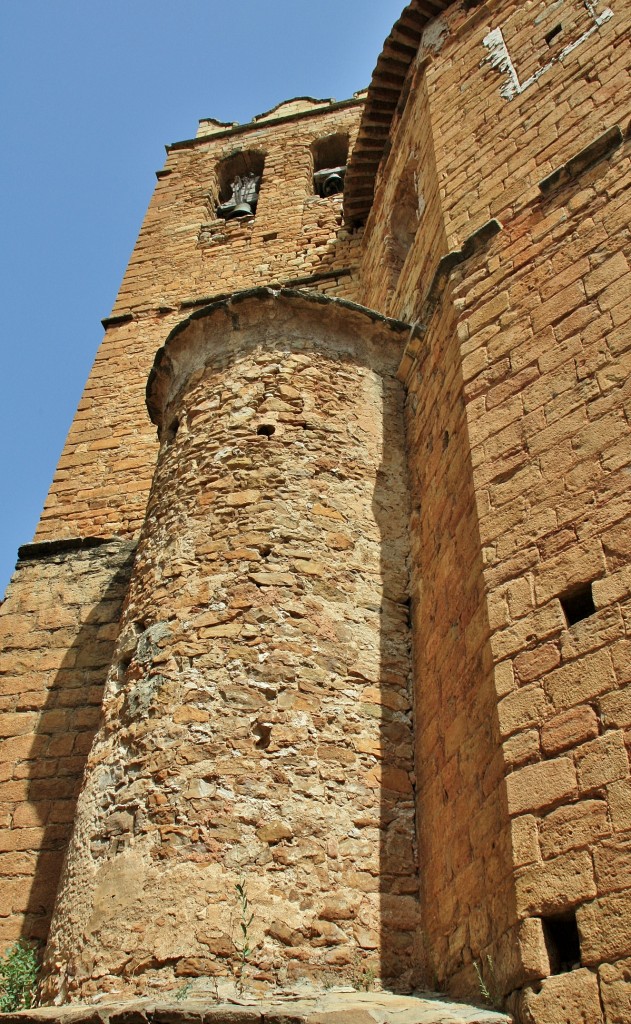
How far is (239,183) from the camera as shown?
46.1 ft

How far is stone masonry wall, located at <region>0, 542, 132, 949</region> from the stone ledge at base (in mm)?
2082

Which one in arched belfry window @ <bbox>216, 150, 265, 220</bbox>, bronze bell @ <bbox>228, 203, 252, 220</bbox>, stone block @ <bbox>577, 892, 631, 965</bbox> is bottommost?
stone block @ <bbox>577, 892, 631, 965</bbox>

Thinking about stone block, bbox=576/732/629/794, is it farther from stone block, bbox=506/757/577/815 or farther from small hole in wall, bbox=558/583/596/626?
small hole in wall, bbox=558/583/596/626

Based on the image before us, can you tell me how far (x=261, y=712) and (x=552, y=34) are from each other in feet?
15.6

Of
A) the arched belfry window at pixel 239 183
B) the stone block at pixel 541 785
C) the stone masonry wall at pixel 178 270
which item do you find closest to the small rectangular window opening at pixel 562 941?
the stone block at pixel 541 785

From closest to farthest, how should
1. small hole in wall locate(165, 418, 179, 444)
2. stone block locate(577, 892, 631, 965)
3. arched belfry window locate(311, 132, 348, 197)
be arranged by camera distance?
stone block locate(577, 892, 631, 965)
small hole in wall locate(165, 418, 179, 444)
arched belfry window locate(311, 132, 348, 197)

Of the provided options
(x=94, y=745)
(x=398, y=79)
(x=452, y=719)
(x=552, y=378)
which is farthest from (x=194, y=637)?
(x=398, y=79)

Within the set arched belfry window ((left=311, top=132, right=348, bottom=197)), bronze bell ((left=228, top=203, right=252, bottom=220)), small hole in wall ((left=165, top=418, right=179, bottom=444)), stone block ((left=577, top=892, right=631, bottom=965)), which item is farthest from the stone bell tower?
Result: arched belfry window ((left=311, top=132, right=348, bottom=197))

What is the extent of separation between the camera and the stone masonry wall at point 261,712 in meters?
4.05

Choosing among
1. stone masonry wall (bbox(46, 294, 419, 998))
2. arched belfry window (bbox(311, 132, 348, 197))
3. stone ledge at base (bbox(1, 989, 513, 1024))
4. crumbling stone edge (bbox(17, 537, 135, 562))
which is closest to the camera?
stone ledge at base (bbox(1, 989, 513, 1024))

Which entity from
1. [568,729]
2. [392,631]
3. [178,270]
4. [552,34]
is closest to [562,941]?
[568,729]

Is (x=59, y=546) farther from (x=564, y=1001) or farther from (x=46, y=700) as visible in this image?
(x=564, y=1001)

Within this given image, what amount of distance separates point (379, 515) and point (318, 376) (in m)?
1.13

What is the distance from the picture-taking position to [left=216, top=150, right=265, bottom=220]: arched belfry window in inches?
520
